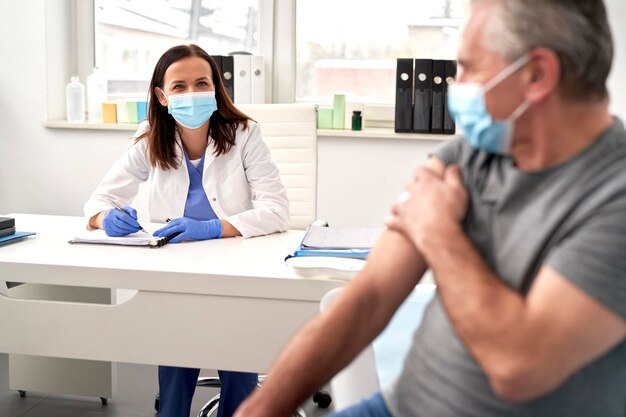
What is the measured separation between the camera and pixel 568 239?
97 centimetres

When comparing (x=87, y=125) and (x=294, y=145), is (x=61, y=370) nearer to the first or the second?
(x=294, y=145)

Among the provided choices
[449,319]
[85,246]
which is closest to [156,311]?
[85,246]

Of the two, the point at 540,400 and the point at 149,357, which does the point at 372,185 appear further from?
the point at 540,400

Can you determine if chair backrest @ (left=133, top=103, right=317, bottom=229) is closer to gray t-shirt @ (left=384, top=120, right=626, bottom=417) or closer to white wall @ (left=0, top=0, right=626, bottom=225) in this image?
white wall @ (left=0, top=0, right=626, bottom=225)

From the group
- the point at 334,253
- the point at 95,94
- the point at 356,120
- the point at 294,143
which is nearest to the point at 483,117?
the point at 334,253

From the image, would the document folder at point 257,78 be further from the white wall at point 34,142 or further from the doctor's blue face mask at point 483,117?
the doctor's blue face mask at point 483,117

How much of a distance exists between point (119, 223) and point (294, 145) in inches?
33.0

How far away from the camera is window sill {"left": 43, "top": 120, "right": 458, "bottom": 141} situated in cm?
353

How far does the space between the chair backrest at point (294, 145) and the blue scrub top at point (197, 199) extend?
0.39m

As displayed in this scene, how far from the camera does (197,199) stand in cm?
248

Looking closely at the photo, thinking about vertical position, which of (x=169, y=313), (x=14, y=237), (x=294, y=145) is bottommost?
(x=169, y=313)

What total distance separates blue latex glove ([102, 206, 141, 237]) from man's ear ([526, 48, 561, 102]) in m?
1.36

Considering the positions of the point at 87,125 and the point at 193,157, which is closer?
the point at 193,157

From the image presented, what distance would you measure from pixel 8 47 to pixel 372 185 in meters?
1.83
